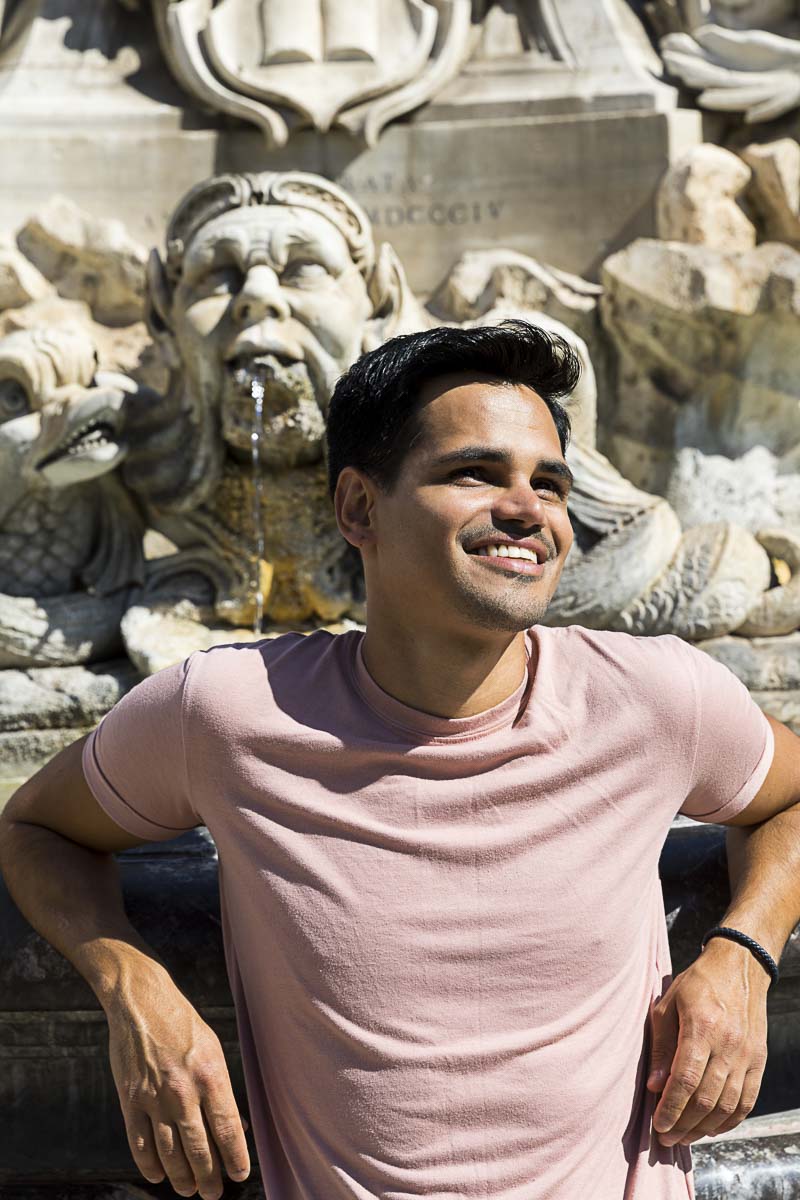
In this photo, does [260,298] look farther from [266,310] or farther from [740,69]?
[740,69]

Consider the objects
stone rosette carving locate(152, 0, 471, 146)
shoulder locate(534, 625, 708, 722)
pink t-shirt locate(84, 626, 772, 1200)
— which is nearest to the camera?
pink t-shirt locate(84, 626, 772, 1200)

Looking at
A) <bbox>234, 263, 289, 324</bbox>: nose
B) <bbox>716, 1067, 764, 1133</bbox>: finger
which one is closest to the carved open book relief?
<bbox>234, 263, 289, 324</bbox>: nose

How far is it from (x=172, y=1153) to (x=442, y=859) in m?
Result: 0.44

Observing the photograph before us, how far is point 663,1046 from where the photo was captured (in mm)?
1711

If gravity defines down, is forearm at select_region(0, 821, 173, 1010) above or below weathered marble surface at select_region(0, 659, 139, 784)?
above

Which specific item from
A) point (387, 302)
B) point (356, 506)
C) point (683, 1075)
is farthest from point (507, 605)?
point (387, 302)

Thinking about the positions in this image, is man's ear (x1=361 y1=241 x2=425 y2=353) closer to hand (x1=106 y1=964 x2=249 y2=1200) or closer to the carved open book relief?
the carved open book relief

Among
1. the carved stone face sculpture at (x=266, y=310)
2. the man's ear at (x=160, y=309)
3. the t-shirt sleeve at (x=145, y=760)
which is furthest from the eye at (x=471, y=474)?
the man's ear at (x=160, y=309)

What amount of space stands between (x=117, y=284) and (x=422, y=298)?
3.90ft

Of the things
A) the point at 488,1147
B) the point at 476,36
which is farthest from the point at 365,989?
the point at 476,36

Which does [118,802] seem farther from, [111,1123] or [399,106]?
[399,106]

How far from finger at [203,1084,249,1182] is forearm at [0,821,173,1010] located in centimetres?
16

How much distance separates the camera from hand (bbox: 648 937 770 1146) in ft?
5.45

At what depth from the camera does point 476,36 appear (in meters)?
5.98
